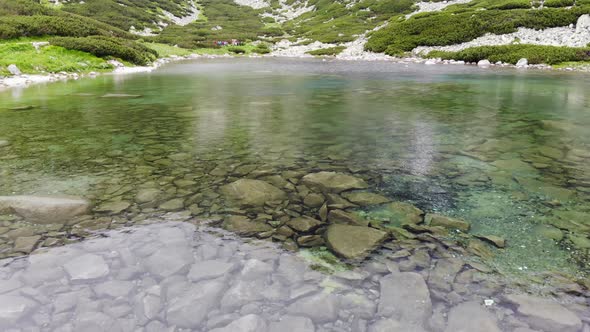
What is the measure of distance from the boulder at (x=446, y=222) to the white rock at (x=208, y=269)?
2848mm

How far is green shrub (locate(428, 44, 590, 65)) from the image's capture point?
31.8 m

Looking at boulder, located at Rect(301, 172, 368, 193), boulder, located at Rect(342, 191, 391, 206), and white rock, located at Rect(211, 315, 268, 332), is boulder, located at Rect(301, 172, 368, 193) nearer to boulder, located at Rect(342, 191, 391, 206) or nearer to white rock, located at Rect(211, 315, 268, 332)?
boulder, located at Rect(342, 191, 391, 206)

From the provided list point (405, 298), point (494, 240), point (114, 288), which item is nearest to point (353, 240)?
point (405, 298)

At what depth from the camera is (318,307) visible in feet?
11.9

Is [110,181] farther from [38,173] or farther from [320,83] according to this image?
[320,83]

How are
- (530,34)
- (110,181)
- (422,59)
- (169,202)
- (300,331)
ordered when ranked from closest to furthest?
(300,331)
(169,202)
(110,181)
(530,34)
(422,59)

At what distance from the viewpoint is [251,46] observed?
7200 centimetres

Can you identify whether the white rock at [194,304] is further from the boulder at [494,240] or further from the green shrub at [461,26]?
the green shrub at [461,26]

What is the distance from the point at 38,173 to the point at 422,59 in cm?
4264

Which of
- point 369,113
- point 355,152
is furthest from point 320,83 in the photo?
point 355,152

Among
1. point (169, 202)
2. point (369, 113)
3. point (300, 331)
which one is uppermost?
point (369, 113)

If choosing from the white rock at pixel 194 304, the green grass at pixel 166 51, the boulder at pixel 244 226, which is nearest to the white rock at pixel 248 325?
the white rock at pixel 194 304

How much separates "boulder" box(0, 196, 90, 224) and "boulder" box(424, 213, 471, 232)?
5.09 meters

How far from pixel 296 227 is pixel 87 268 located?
8.51 ft
